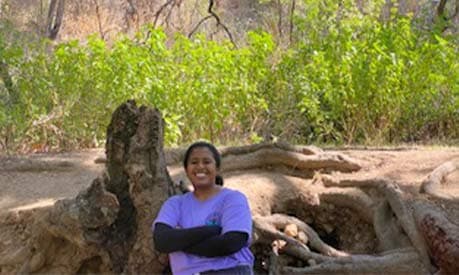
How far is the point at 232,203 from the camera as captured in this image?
3.32 meters

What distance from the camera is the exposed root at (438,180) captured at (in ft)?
16.5

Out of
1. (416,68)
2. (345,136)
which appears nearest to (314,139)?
(345,136)

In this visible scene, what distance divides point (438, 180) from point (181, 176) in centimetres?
196

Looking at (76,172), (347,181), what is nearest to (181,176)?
(76,172)

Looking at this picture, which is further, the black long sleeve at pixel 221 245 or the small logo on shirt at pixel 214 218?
the small logo on shirt at pixel 214 218

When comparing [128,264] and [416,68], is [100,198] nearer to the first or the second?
[128,264]

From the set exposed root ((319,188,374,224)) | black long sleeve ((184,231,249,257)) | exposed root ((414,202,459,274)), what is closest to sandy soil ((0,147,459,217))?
exposed root ((319,188,374,224))

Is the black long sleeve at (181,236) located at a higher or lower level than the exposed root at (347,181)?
higher

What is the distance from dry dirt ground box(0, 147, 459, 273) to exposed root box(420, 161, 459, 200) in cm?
5

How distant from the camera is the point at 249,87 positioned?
8500 mm

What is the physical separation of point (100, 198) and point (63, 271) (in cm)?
75

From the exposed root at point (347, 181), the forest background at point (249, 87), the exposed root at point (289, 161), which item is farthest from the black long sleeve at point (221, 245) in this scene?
the forest background at point (249, 87)

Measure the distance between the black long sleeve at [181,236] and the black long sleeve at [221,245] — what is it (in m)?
0.03

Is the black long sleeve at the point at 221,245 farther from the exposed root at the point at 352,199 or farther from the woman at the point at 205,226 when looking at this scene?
the exposed root at the point at 352,199
